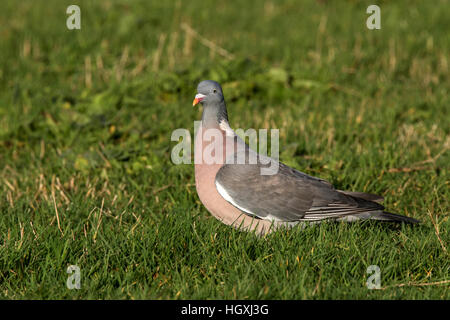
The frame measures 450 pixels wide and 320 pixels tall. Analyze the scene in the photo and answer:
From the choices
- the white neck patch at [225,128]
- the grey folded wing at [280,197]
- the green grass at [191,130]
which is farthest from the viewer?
the white neck patch at [225,128]

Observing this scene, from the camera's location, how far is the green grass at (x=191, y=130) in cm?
410

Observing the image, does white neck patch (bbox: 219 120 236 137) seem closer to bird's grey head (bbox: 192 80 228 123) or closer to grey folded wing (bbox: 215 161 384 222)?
bird's grey head (bbox: 192 80 228 123)

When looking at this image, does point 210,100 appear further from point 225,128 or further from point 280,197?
point 280,197

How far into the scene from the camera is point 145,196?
5820mm

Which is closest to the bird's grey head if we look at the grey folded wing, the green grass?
the grey folded wing

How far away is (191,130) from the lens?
23.7ft

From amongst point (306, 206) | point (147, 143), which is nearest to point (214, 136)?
point (306, 206)

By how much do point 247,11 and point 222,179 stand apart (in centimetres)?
800

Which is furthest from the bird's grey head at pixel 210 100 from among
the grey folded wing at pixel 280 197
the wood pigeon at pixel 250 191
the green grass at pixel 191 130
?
the green grass at pixel 191 130

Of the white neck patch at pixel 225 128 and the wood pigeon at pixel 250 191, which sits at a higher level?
the white neck patch at pixel 225 128

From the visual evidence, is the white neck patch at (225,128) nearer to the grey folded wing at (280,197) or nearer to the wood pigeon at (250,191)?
the wood pigeon at (250,191)

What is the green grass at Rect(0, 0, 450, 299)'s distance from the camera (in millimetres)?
4102

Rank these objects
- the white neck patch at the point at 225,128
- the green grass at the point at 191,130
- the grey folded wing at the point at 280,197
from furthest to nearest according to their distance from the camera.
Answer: the white neck patch at the point at 225,128
the grey folded wing at the point at 280,197
the green grass at the point at 191,130

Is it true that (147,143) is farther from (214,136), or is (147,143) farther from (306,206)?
(306,206)
